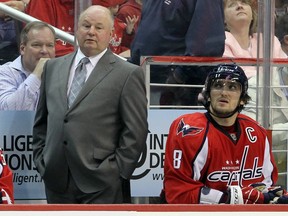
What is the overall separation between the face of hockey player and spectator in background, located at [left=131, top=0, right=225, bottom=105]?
0.91 m

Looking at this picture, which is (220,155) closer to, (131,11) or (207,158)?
(207,158)

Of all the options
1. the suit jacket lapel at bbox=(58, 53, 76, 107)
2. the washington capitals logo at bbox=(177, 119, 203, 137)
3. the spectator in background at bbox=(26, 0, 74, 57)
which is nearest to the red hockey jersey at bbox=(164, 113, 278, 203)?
the washington capitals logo at bbox=(177, 119, 203, 137)

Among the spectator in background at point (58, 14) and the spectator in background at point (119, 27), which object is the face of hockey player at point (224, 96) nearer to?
the spectator in background at point (119, 27)

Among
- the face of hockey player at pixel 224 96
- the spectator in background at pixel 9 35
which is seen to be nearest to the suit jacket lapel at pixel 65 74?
the spectator in background at pixel 9 35

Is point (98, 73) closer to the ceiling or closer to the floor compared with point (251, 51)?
closer to the floor

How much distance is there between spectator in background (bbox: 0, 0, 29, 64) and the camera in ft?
23.5

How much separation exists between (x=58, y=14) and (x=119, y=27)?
1.30ft

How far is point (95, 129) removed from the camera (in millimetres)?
6430

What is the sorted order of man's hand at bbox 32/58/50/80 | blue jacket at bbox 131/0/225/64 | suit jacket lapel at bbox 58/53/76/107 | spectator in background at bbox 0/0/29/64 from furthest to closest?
blue jacket at bbox 131/0/225/64 < spectator in background at bbox 0/0/29/64 < man's hand at bbox 32/58/50/80 < suit jacket lapel at bbox 58/53/76/107

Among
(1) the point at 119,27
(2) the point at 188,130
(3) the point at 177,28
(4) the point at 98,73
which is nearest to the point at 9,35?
(1) the point at 119,27

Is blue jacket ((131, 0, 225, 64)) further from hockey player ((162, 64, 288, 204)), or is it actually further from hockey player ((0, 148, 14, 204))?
hockey player ((0, 148, 14, 204))

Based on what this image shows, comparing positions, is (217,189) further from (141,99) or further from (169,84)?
(169,84)

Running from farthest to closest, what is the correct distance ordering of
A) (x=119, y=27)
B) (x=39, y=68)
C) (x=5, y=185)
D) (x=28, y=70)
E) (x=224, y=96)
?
(x=119, y=27) < (x=28, y=70) < (x=39, y=68) < (x=224, y=96) < (x=5, y=185)

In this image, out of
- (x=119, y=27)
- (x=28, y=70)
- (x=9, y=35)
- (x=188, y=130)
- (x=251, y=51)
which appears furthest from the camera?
(x=251, y=51)
